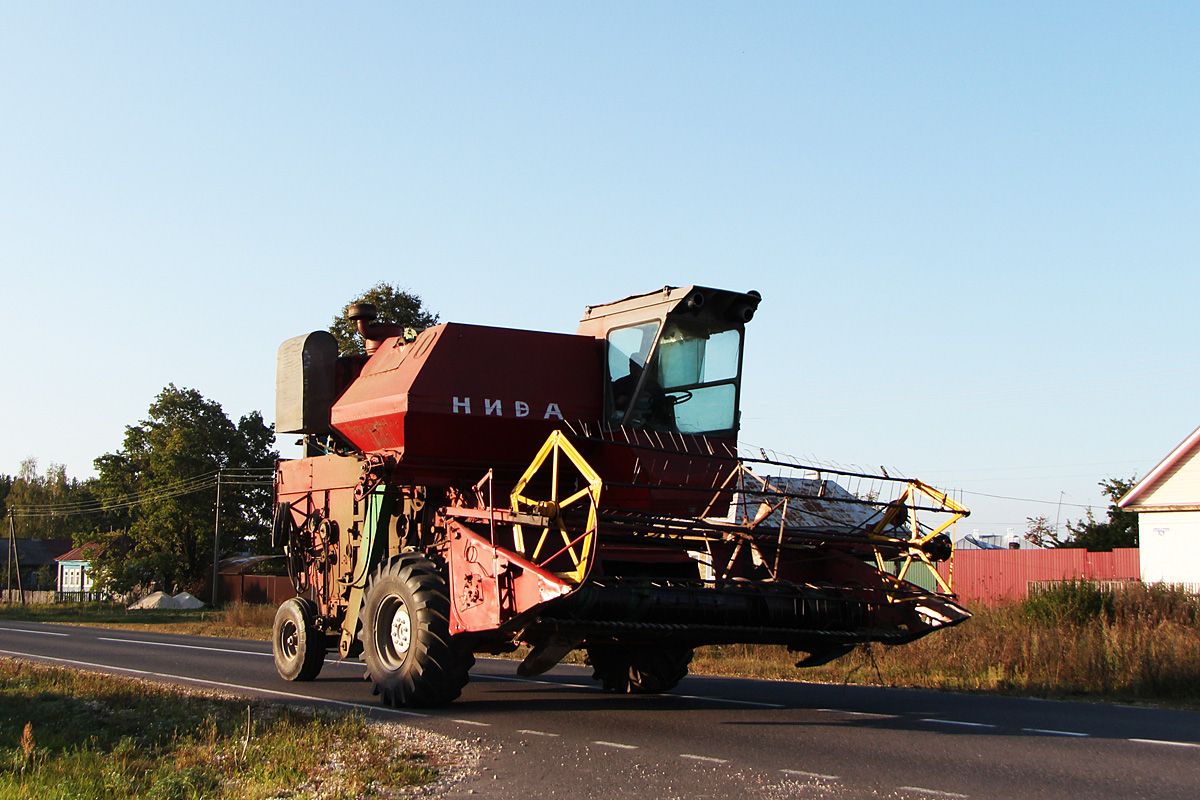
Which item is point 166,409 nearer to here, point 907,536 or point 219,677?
point 219,677

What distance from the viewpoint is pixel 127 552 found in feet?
206

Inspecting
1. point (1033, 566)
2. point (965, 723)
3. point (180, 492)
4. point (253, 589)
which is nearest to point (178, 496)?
A: point (180, 492)

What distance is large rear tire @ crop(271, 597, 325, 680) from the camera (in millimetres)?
13484

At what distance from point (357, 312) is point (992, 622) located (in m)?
11.0

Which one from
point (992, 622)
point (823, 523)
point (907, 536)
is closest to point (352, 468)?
point (823, 523)

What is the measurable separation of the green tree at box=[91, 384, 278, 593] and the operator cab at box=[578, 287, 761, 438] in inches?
1990

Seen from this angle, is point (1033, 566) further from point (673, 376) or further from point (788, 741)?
point (788, 741)

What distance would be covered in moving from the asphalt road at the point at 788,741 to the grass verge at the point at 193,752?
2.37 ft

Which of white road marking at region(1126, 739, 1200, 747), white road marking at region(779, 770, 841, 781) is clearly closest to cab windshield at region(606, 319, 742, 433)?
white road marking at region(779, 770, 841, 781)

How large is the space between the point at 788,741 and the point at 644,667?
375 centimetres

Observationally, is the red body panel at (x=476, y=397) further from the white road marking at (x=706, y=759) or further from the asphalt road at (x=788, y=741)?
the white road marking at (x=706, y=759)

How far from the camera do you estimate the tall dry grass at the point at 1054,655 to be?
516 inches

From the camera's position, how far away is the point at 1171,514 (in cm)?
3181

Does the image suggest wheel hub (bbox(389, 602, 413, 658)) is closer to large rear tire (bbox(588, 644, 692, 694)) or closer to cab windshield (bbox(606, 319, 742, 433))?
large rear tire (bbox(588, 644, 692, 694))
